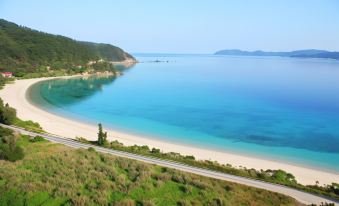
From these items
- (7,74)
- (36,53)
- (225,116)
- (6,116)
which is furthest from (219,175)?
(36,53)

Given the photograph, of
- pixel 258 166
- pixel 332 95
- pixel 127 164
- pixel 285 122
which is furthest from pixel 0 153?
pixel 332 95

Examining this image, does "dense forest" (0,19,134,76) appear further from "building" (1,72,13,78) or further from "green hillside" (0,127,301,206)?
"green hillside" (0,127,301,206)

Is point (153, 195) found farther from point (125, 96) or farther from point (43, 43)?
point (43, 43)

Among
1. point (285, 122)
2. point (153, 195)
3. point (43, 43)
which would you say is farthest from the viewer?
point (43, 43)

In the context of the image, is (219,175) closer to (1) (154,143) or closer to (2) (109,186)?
(2) (109,186)

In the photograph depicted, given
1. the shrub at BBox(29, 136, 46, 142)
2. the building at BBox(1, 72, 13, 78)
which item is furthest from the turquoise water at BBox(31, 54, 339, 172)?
the building at BBox(1, 72, 13, 78)
